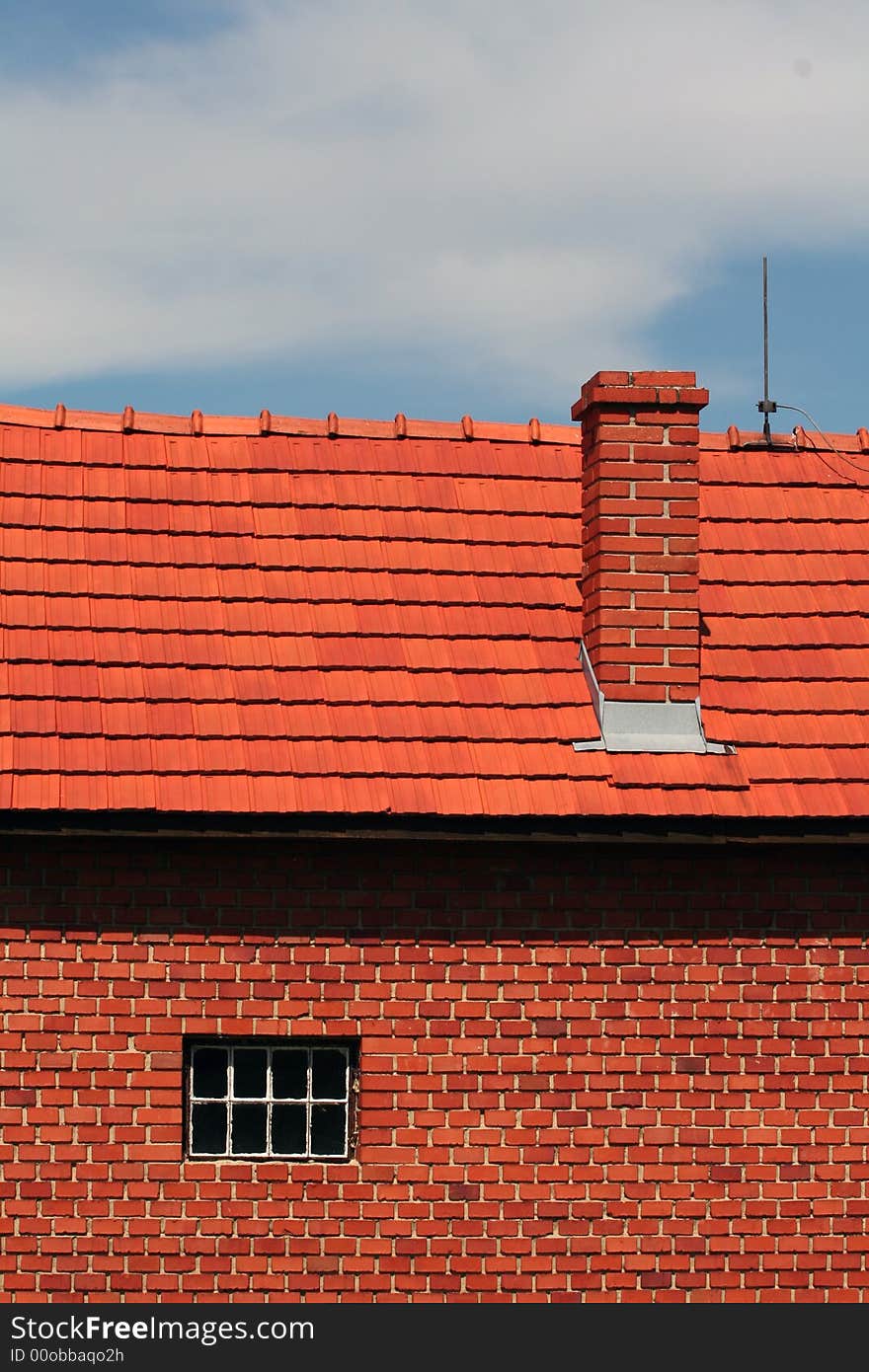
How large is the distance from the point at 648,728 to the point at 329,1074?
240cm

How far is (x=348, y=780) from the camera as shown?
8.73 metres

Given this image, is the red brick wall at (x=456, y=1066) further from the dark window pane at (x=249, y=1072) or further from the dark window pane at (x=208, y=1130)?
the dark window pane at (x=249, y=1072)

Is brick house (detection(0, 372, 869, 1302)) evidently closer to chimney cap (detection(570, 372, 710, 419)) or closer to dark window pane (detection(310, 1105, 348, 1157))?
dark window pane (detection(310, 1105, 348, 1157))

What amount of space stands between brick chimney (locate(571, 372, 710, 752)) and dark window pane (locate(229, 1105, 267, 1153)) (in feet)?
8.46

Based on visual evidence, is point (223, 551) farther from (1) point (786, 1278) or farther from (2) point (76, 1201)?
(1) point (786, 1278)

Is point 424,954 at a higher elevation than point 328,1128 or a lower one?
higher

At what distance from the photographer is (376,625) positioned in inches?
378

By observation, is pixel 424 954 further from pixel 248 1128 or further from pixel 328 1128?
pixel 248 1128

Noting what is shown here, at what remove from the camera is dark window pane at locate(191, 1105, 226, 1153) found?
8672mm

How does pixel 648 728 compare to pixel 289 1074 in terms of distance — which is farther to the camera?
pixel 648 728

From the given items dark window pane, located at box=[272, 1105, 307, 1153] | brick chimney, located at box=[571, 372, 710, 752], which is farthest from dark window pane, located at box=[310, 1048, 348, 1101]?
brick chimney, located at box=[571, 372, 710, 752]

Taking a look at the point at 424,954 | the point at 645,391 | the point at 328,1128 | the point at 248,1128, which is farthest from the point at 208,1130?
the point at 645,391

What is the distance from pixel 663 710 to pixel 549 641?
0.77 metres
